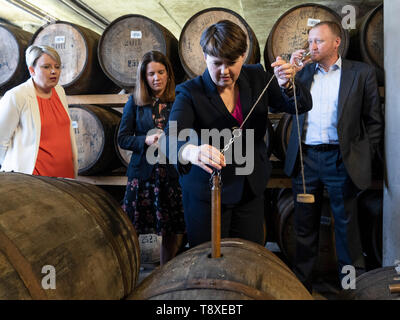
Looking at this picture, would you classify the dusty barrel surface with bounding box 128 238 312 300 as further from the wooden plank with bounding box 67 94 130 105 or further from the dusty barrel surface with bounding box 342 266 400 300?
the wooden plank with bounding box 67 94 130 105

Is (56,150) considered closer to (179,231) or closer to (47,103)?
(47,103)

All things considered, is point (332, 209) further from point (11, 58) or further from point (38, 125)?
point (11, 58)

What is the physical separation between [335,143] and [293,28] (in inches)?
40.6

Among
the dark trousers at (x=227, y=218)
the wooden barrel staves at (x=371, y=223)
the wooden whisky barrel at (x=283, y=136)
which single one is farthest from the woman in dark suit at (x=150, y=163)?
the wooden barrel staves at (x=371, y=223)

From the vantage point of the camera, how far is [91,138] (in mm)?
2902

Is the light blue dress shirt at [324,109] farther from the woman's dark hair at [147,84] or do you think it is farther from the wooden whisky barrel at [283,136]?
the woman's dark hair at [147,84]

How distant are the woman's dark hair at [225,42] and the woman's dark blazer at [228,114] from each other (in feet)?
0.76

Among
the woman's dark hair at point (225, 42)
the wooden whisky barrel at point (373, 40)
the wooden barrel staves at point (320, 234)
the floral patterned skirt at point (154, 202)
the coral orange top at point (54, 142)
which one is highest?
the wooden whisky barrel at point (373, 40)

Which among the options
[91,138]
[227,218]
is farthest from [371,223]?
[91,138]

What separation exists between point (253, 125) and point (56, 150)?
1.33 metres

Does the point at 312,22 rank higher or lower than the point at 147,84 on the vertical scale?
higher

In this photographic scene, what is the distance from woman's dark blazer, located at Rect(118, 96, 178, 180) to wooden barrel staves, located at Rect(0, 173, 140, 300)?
109 cm

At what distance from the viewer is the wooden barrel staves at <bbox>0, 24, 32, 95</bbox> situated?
288cm

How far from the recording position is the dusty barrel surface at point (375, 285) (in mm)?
1333
